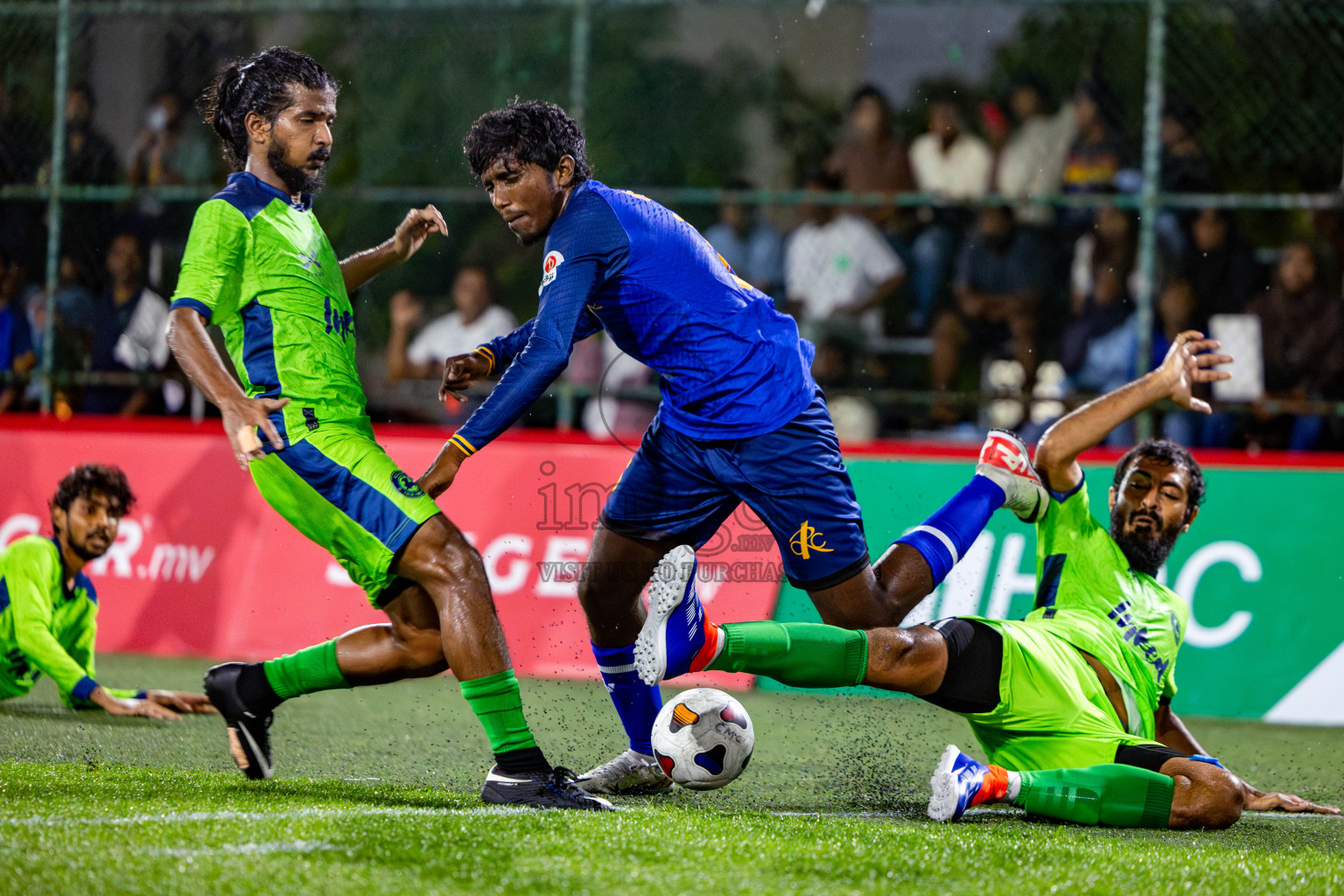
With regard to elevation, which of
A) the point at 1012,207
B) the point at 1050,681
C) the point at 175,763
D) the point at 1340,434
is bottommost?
the point at 175,763

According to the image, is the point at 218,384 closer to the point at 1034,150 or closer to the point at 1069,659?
the point at 1069,659

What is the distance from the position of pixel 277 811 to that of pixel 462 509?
4.29 metres

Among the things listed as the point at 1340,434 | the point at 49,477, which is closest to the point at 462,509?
the point at 49,477

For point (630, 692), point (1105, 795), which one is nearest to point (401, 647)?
point (630, 692)

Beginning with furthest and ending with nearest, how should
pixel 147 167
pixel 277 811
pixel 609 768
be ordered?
pixel 147 167 < pixel 609 768 < pixel 277 811

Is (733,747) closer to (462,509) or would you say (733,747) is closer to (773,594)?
(773,594)

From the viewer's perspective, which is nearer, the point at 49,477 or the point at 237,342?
the point at 237,342

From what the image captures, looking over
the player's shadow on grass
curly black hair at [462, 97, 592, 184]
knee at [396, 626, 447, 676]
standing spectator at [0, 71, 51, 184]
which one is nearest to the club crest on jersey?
curly black hair at [462, 97, 592, 184]

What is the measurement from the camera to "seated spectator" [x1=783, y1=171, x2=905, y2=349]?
9078 millimetres

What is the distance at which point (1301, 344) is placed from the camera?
8289 mm

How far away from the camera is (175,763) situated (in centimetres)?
469

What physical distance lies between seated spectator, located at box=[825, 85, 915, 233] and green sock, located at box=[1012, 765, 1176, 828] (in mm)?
5928

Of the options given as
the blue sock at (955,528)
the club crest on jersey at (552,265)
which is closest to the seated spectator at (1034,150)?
the blue sock at (955,528)

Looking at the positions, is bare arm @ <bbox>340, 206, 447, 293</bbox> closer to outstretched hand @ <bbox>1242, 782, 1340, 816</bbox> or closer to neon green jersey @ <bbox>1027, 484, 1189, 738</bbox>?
neon green jersey @ <bbox>1027, 484, 1189, 738</bbox>
